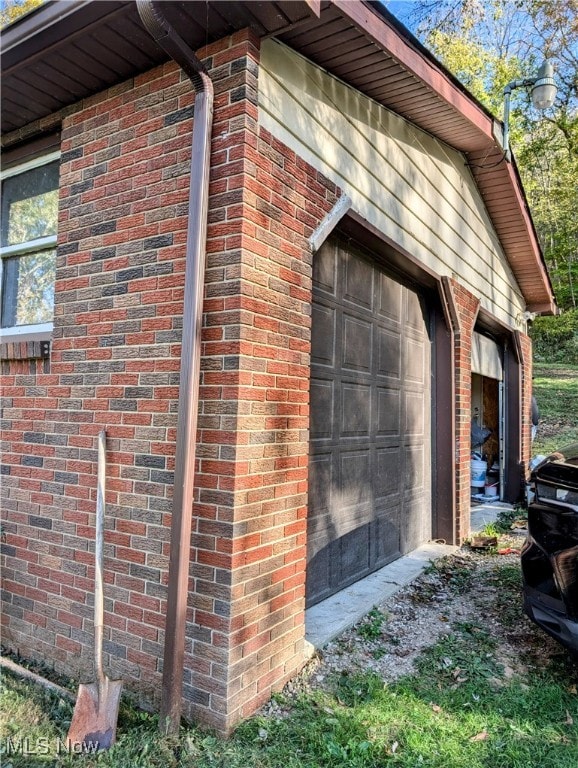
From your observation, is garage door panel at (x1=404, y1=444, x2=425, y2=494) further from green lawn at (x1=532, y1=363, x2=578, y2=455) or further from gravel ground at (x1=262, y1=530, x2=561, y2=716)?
green lawn at (x1=532, y1=363, x2=578, y2=455)

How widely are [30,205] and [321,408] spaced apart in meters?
2.58

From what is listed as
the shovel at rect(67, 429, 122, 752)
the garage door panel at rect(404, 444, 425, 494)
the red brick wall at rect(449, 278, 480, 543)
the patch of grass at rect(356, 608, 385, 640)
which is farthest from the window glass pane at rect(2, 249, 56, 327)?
the red brick wall at rect(449, 278, 480, 543)

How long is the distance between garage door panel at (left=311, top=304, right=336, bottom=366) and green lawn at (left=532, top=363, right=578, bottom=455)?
994cm

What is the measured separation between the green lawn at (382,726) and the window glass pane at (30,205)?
113 inches

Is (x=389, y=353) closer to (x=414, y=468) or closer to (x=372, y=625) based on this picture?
(x=414, y=468)

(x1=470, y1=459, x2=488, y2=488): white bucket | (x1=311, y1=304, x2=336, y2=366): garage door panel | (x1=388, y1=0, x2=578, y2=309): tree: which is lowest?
(x1=470, y1=459, x2=488, y2=488): white bucket

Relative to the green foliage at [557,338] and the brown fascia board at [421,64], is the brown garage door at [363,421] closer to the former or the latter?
the brown fascia board at [421,64]

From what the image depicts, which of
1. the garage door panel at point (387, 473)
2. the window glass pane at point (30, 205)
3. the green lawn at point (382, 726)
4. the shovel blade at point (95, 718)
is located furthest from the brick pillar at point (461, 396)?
the shovel blade at point (95, 718)

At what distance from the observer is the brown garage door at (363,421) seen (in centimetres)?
385

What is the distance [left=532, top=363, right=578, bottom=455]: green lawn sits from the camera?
13.4 meters

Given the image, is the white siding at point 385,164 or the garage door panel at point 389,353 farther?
the garage door panel at point 389,353

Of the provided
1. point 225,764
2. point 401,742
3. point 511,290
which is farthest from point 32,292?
point 511,290

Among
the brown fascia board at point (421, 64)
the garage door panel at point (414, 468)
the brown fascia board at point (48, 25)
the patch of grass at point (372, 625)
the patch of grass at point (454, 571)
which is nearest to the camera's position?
the brown fascia board at point (48, 25)

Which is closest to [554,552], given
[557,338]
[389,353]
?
[389,353]
